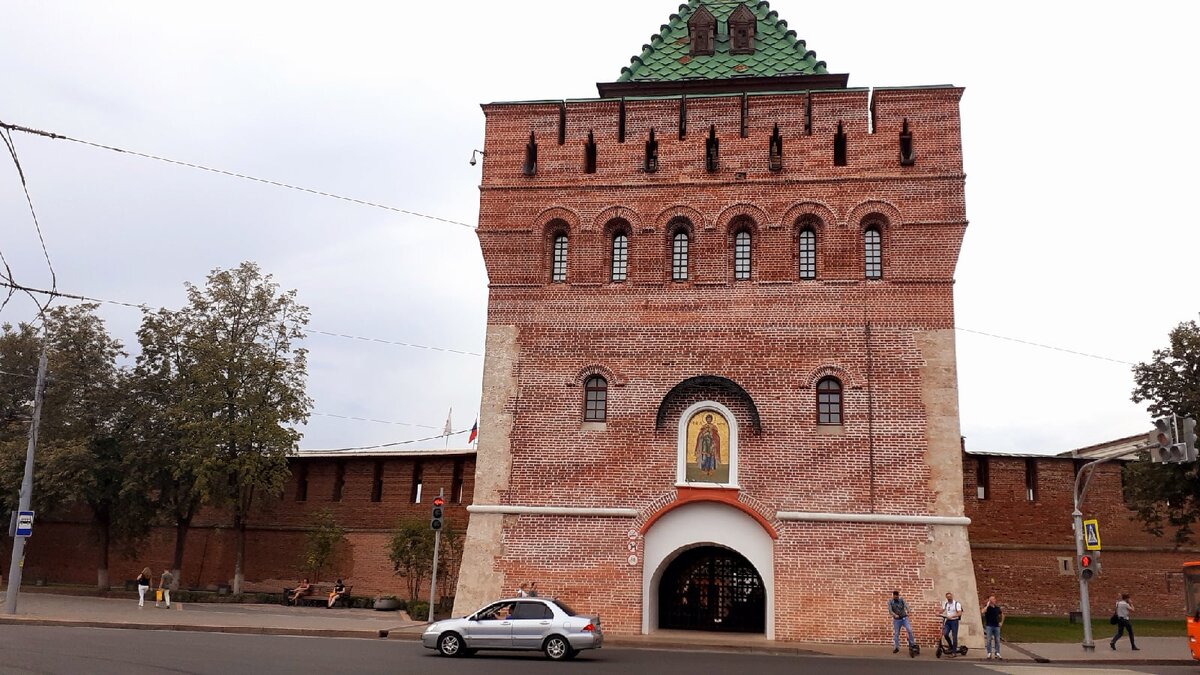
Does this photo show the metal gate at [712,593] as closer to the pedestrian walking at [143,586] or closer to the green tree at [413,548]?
the green tree at [413,548]

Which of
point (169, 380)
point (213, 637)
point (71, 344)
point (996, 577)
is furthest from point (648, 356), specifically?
point (71, 344)

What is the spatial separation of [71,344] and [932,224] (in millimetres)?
28283

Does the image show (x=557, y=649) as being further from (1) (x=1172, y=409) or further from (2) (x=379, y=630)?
(1) (x=1172, y=409)

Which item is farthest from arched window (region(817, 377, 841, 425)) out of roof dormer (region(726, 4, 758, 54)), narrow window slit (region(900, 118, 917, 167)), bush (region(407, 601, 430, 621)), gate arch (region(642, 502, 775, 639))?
bush (region(407, 601, 430, 621))

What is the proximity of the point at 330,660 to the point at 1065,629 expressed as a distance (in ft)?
66.8

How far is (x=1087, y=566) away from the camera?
20594 millimetres

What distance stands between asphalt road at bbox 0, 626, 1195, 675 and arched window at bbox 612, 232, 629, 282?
905cm

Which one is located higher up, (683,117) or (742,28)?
(742,28)

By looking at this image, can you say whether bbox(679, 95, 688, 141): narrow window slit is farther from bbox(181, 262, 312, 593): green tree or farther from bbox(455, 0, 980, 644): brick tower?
bbox(181, 262, 312, 593): green tree

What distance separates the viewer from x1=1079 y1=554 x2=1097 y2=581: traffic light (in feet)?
67.3

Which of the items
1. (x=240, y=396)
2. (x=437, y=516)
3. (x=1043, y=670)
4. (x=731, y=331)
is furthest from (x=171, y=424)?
(x=1043, y=670)

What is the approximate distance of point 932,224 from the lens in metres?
21.9

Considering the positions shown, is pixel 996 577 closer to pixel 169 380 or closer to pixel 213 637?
pixel 213 637

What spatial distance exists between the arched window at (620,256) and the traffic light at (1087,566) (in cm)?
1221
